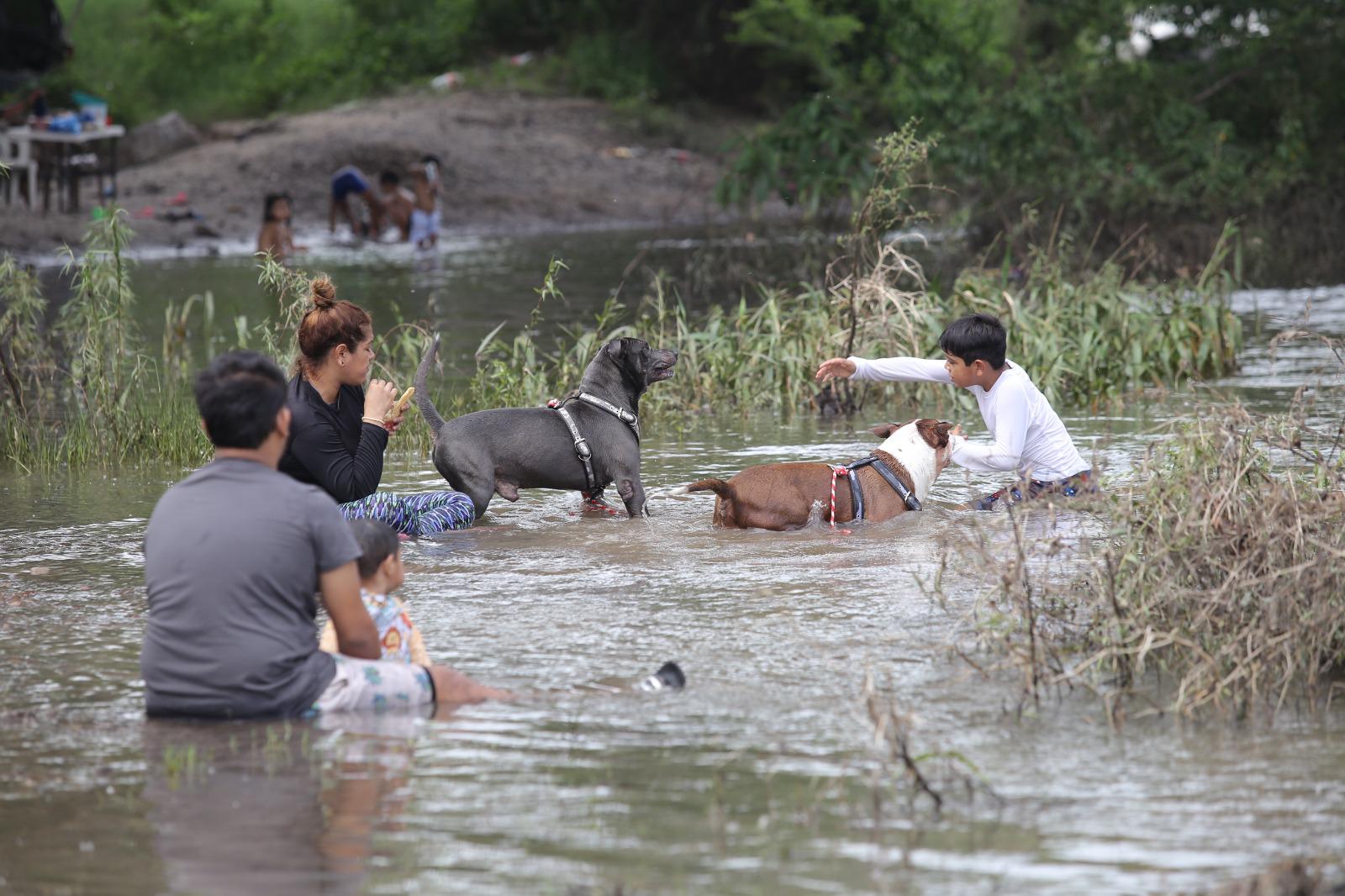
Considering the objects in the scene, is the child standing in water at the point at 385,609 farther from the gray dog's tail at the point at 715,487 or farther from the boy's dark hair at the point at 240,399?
the gray dog's tail at the point at 715,487

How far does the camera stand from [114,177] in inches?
1088

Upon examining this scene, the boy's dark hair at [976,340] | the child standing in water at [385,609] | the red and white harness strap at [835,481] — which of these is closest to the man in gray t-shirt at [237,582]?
the child standing in water at [385,609]

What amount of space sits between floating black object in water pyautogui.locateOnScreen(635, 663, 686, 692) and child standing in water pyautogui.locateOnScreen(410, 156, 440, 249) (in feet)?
68.9

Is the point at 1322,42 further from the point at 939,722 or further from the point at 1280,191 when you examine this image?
the point at 939,722

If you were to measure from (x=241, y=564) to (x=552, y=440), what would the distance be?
3.36 meters

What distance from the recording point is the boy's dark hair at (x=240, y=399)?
16.3ft

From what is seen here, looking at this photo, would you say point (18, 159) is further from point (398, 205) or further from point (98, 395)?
point (98, 395)

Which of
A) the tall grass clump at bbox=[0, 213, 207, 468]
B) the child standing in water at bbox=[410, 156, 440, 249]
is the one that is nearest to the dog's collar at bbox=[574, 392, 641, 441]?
the tall grass clump at bbox=[0, 213, 207, 468]

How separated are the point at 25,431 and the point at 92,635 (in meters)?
4.57

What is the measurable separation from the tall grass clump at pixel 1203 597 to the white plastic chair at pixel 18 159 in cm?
2232

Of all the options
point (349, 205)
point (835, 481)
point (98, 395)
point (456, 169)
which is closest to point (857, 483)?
point (835, 481)

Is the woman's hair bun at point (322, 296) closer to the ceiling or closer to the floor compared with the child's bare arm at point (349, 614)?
closer to the ceiling

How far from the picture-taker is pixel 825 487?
8023mm

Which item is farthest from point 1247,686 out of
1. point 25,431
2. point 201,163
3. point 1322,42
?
point 201,163
